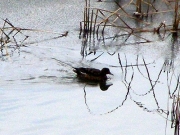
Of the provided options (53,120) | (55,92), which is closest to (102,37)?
(55,92)

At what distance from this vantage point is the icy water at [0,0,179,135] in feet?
17.3

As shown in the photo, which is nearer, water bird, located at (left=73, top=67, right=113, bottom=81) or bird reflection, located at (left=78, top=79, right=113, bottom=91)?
bird reflection, located at (left=78, top=79, right=113, bottom=91)

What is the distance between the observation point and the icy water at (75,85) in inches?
208

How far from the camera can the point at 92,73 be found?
6.66 m

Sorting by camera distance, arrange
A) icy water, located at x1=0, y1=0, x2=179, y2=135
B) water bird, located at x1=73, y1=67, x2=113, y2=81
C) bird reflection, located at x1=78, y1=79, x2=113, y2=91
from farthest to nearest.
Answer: water bird, located at x1=73, y1=67, x2=113, y2=81 → bird reflection, located at x1=78, y1=79, x2=113, y2=91 → icy water, located at x1=0, y1=0, x2=179, y2=135

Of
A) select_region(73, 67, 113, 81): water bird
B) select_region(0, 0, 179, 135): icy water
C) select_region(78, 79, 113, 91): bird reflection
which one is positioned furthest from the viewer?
select_region(73, 67, 113, 81): water bird

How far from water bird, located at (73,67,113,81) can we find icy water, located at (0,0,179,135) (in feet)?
0.26

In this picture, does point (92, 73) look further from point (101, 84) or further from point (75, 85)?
point (75, 85)

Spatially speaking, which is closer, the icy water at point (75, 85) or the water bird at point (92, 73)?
the icy water at point (75, 85)

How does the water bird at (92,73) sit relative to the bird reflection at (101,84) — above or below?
above

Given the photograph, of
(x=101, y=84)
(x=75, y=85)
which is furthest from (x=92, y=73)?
(x=75, y=85)

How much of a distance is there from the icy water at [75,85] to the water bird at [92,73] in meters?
0.08

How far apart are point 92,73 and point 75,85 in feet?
1.22

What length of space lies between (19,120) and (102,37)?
2.98 metres
